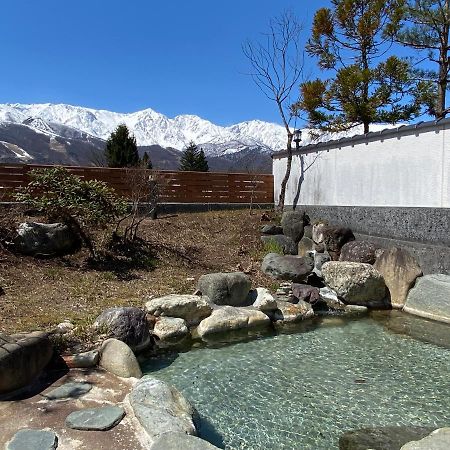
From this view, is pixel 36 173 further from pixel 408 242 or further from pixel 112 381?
pixel 408 242

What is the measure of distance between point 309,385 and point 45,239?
6.33 meters

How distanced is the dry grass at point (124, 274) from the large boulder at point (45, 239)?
25 cm

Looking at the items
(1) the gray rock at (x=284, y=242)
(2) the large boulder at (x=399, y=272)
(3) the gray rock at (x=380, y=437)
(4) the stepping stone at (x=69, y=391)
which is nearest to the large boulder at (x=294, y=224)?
(1) the gray rock at (x=284, y=242)

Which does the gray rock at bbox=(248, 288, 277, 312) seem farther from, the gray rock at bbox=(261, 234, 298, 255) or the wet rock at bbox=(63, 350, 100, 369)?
the gray rock at bbox=(261, 234, 298, 255)

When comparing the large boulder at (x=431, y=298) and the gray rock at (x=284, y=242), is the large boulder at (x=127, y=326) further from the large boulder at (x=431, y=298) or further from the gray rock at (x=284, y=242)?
the gray rock at (x=284, y=242)

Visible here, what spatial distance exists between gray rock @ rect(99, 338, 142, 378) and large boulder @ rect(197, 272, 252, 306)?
8.62 feet

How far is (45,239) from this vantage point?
28.6 feet

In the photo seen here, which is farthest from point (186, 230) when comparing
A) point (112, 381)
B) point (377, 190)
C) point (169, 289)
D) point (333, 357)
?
point (112, 381)

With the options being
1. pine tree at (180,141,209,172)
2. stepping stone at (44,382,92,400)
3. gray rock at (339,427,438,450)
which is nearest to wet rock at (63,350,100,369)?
stepping stone at (44,382,92,400)

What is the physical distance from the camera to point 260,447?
11.7ft

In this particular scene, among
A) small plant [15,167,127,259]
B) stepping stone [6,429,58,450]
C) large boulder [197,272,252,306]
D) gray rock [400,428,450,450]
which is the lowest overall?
gray rock [400,428,450,450]

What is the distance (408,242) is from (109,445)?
758 centimetres

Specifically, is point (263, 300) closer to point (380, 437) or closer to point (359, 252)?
point (359, 252)

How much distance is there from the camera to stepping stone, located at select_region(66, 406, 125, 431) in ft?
11.0
